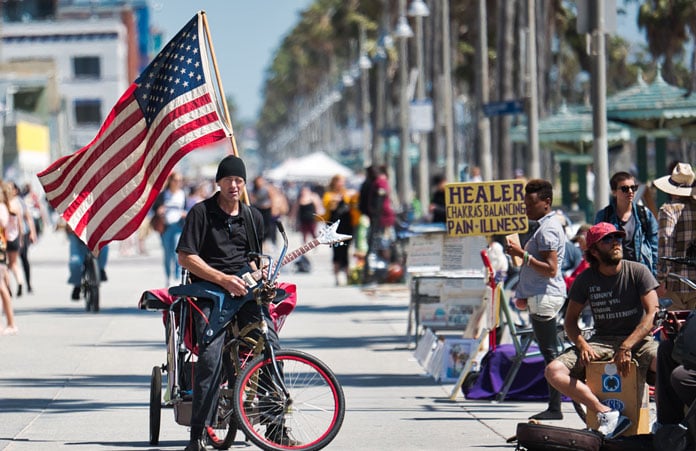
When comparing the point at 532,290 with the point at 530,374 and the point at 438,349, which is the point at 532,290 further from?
the point at 438,349

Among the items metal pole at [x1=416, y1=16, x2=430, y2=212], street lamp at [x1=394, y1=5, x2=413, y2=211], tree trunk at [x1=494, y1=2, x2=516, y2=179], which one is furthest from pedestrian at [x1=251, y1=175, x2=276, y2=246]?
metal pole at [x1=416, y1=16, x2=430, y2=212]

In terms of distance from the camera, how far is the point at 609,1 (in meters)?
15.7

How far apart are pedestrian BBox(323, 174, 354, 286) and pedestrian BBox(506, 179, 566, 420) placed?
15.0 m

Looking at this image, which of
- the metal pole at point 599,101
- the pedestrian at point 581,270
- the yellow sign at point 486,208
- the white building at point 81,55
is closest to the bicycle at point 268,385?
the yellow sign at point 486,208

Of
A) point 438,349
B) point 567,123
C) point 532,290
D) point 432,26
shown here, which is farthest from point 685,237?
point 432,26

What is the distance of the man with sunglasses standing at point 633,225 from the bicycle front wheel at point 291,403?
341 centimetres

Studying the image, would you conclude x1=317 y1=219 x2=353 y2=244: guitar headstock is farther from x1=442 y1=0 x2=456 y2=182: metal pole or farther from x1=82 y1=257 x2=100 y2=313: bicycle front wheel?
x1=442 y1=0 x2=456 y2=182: metal pole

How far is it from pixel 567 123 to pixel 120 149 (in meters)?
17.3

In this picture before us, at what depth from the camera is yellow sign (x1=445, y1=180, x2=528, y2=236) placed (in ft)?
44.3

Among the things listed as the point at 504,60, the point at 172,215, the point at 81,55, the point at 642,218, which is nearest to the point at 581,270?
the point at 642,218

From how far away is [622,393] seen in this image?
902 cm

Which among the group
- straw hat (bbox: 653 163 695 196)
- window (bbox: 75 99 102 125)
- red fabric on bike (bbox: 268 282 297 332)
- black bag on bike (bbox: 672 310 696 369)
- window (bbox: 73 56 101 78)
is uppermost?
window (bbox: 73 56 101 78)

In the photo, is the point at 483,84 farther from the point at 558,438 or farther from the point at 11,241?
the point at 558,438

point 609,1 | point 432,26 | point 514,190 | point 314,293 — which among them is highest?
point 432,26
